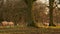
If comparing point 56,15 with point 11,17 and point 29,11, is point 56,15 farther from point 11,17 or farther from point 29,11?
point 29,11

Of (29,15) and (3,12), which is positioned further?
(3,12)

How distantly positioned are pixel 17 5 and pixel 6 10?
5.49 ft

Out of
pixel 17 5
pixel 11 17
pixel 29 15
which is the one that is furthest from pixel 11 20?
pixel 29 15

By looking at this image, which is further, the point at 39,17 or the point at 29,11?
the point at 39,17

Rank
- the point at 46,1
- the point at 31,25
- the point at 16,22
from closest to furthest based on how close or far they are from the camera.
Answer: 1. the point at 31,25
2. the point at 16,22
3. the point at 46,1

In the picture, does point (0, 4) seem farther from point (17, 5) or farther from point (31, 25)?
point (31, 25)

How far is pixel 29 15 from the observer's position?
18875 millimetres

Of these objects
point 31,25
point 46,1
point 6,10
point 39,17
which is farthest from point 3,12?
point 31,25

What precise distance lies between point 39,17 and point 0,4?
18.5 feet

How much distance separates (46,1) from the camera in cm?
3048

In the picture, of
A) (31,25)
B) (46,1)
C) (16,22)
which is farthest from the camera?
(46,1)

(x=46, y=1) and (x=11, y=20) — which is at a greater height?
(x=46, y=1)

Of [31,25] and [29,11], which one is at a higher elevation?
[29,11]

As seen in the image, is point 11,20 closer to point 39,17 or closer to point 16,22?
point 16,22
